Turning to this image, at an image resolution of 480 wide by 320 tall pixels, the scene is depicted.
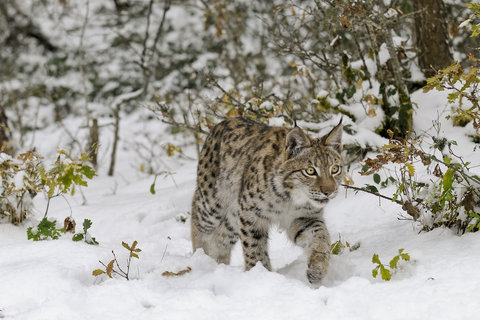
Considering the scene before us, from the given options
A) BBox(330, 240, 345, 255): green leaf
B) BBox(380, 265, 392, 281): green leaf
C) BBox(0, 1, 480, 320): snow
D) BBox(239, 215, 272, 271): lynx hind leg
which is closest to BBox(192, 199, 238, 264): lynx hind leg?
BBox(0, 1, 480, 320): snow

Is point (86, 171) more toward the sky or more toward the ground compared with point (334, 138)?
more toward the ground

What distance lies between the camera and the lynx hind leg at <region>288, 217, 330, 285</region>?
13.2 ft

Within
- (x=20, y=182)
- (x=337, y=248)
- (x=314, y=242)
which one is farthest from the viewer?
(x=20, y=182)

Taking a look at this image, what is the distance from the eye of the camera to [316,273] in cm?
402

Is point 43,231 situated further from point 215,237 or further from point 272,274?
point 272,274

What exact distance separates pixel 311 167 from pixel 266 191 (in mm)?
430

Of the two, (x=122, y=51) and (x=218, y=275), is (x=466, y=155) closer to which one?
(x=218, y=275)

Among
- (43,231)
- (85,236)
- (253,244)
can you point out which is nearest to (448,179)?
(253,244)

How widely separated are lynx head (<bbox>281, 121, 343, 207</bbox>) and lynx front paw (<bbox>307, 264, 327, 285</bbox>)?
1.68 ft

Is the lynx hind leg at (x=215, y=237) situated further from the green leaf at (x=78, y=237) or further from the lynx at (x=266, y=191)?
the green leaf at (x=78, y=237)

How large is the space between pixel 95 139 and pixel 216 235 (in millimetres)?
5438

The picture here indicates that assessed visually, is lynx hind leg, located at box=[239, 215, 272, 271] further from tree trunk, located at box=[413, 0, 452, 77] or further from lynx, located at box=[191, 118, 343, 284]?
tree trunk, located at box=[413, 0, 452, 77]

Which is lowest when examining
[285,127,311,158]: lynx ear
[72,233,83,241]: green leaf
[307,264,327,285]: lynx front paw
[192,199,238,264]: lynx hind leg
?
[192,199,238,264]: lynx hind leg

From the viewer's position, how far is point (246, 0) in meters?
12.9
